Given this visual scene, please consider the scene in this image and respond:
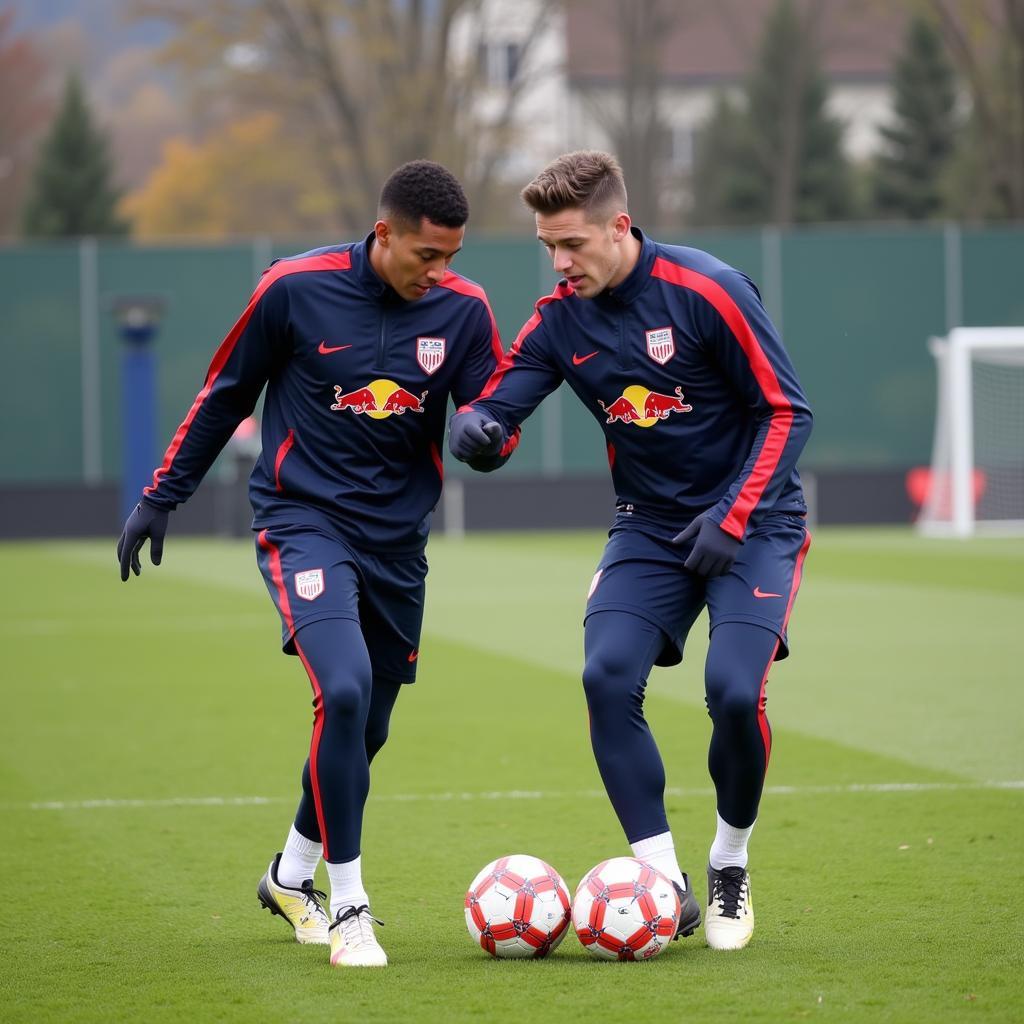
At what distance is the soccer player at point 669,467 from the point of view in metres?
5.21

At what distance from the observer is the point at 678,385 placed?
5.39 m

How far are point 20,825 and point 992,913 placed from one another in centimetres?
373

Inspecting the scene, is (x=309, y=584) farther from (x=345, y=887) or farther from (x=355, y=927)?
(x=355, y=927)

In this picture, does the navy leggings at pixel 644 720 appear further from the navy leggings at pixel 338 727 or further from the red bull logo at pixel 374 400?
the red bull logo at pixel 374 400

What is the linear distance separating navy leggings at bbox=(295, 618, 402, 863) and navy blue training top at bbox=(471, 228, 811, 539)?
81 centimetres

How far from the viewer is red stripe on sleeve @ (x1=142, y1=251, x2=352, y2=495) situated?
216 inches

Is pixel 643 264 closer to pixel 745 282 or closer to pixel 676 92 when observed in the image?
pixel 745 282

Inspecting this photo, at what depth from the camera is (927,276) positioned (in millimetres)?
31078

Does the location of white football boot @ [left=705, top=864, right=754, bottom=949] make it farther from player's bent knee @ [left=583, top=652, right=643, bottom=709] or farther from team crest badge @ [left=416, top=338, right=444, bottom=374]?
team crest badge @ [left=416, top=338, right=444, bottom=374]

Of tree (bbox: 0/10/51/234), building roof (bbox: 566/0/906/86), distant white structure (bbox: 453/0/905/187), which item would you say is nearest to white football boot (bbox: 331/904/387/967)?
distant white structure (bbox: 453/0/905/187)

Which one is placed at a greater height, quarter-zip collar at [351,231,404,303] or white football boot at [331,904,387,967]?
quarter-zip collar at [351,231,404,303]

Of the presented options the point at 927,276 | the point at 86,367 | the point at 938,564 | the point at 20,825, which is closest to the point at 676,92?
the point at 927,276

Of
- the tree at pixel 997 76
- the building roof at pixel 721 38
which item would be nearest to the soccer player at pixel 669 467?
the tree at pixel 997 76

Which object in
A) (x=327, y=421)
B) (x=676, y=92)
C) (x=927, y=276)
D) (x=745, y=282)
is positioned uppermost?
(x=676, y=92)
